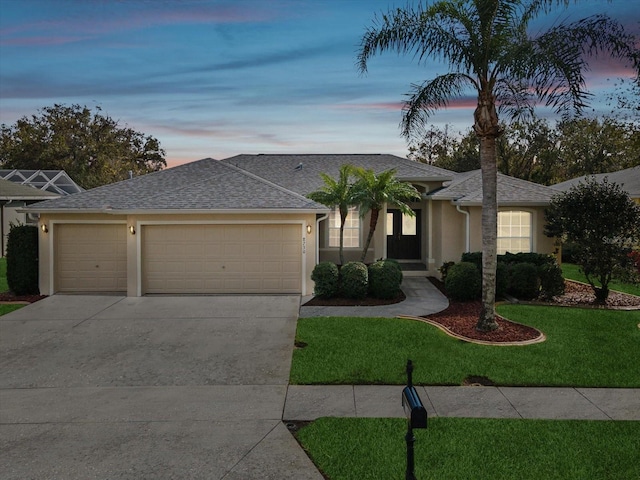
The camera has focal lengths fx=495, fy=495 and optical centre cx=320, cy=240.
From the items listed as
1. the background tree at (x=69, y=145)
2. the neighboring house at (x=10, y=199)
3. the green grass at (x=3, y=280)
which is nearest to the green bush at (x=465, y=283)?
the green grass at (x=3, y=280)

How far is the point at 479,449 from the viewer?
5.29 metres

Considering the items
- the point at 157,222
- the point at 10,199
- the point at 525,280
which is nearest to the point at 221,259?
the point at 157,222

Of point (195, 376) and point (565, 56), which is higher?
point (565, 56)

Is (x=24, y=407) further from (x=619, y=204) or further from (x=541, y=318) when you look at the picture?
(x=619, y=204)

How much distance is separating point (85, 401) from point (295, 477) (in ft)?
11.8

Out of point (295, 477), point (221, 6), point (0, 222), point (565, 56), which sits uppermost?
point (221, 6)

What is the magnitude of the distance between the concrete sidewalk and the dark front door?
41.4 feet

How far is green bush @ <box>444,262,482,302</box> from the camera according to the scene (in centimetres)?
1317

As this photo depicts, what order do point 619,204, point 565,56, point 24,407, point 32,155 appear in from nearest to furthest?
point 24,407 < point 565,56 < point 619,204 < point 32,155

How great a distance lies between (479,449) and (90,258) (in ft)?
43.7

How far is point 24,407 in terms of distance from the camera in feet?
21.7

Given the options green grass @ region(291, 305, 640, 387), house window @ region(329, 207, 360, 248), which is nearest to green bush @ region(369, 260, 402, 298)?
green grass @ region(291, 305, 640, 387)

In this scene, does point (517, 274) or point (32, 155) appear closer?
point (517, 274)

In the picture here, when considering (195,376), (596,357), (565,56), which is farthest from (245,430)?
(565,56)
